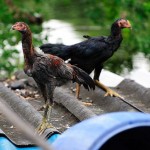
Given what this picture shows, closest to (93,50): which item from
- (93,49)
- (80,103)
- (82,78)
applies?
(93,49)

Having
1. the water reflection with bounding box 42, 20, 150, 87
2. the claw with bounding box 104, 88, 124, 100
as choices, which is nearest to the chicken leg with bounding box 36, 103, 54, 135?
the claw with bounding box 104, 88, 124, 100

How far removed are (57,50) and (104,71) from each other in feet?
4.55

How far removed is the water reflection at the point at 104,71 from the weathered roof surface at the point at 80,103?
0.80ft

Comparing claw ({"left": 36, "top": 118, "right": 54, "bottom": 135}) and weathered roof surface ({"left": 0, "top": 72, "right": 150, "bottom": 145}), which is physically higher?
claw ({"left": 36, "top": 118, "right": 54, "bottom": 135})

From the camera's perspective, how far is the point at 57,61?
5277 mm

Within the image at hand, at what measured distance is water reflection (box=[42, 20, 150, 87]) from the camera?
7.70m

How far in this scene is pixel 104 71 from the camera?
7.96m

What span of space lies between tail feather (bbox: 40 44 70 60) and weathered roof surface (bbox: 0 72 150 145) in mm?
386

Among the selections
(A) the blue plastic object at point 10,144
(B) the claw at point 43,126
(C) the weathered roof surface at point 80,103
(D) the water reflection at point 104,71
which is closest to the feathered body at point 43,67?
(B) the claw at point 43,126

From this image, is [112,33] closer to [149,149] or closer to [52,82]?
[52,82]

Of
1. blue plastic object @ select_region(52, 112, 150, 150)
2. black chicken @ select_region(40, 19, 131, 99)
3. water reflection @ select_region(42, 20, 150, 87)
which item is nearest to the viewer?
blue plastic object @ select_region(52, 112, 150, 150)

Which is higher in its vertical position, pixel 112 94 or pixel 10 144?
pixel 10 144

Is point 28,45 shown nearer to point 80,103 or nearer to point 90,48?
point 80,103

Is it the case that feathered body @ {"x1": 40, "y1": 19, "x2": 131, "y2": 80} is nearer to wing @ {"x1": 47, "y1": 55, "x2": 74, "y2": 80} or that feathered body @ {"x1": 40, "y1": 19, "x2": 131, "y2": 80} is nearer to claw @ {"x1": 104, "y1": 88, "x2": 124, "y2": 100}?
claw @ {"x1": 104, "y1": 88, "x2": 124, "y2": 100}
